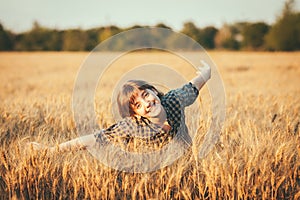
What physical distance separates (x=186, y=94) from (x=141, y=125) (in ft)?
1.59

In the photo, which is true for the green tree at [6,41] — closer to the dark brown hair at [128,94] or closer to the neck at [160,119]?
the dark brown hair at [128,94]

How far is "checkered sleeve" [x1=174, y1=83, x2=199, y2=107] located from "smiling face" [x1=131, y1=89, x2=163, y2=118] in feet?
1.04

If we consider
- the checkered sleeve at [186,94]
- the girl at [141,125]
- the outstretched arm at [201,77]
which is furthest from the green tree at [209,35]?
the girl at [141,125]

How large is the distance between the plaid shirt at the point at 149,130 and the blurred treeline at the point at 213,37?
1279 inches

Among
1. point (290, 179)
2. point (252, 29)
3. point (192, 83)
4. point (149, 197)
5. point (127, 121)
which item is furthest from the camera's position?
point (252, 29)

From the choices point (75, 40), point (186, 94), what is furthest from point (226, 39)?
point (186, 94)

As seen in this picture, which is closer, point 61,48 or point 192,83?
point 192,83

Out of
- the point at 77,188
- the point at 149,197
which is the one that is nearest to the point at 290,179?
the point at 149,197

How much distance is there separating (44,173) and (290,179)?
1479 mm

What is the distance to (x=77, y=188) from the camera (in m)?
1.89

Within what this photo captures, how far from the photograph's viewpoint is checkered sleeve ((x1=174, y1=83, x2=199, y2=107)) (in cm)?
273

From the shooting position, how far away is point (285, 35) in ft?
121

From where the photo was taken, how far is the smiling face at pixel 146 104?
7.95 feet

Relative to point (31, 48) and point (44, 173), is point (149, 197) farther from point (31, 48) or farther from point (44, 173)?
point (31, 48)
